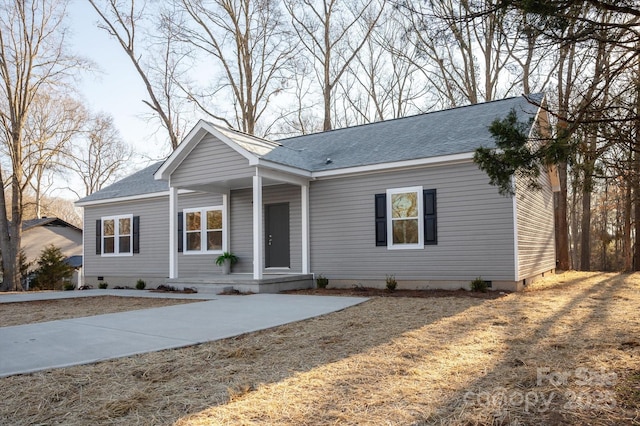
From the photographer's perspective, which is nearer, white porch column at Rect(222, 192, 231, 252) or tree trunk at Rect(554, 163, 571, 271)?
white porch column at Rect(222, 192, 231, 252)

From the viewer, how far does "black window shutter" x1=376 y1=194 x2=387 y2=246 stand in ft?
37.2

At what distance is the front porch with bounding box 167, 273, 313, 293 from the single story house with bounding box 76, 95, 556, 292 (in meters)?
0.04

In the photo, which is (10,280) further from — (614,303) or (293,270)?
(614,303)

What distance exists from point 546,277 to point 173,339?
1193 cm

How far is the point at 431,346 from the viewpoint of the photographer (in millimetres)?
5066

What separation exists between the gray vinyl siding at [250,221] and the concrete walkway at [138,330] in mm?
3521

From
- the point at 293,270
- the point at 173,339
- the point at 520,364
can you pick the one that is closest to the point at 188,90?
the point at 293,270

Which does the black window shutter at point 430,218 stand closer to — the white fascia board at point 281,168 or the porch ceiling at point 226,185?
the white fascia board at point 281,168

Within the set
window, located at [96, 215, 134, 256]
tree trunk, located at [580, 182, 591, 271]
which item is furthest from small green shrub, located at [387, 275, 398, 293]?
tree trunk, located at [580, 182, 591, 271]

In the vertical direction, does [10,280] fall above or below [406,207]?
below

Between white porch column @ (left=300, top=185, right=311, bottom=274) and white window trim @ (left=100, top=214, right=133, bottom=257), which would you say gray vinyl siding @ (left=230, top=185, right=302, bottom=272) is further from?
white window trim @ (left=100, top=214, right=133, bottom=257)

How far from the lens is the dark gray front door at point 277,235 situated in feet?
43.2

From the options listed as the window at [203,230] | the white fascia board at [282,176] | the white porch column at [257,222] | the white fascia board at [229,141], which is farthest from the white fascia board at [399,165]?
the window at [203,230]

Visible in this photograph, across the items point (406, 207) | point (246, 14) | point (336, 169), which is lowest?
point (406, 207)
